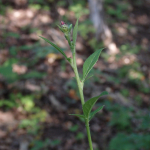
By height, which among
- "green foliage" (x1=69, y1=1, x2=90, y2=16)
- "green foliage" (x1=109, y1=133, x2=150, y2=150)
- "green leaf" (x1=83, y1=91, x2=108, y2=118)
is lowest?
"green foliage" (x1=109, y1=133, x2=150, y2=150)

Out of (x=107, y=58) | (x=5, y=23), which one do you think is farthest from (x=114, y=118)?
(x=5, y=23)

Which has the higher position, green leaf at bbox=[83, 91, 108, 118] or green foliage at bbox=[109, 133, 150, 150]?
green leaf at bbox=[83, 91, 108, 118]

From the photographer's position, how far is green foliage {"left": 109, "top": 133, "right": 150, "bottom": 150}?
6.27 ft

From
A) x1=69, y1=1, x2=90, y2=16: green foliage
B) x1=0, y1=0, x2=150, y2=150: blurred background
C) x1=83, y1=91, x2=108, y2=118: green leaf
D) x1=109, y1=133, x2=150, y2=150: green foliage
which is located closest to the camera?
x1=83, y1=91, x2=108, y2=118: green leaf

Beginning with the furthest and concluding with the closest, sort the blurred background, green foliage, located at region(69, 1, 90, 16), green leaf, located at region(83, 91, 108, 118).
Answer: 1. green foliage, located at region(69, 1, 90, 16)
2. the blurred background
3. green leaf, located at region(83, 91, 108, 118)

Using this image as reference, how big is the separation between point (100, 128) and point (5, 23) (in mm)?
4355

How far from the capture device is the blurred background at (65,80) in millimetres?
3012

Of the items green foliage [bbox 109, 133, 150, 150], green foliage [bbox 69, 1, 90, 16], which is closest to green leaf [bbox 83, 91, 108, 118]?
green foliage [bbox 109, 133, 150, 150]

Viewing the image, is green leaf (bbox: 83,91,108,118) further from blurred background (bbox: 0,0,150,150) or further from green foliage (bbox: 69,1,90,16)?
green foliage (bbox: 69,1,90,16)

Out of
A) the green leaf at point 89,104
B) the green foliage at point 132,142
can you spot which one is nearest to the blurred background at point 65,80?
the green foliage at point 132,142

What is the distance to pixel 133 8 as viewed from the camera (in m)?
9.30

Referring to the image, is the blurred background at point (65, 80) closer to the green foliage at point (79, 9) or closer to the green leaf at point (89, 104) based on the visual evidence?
the green foliage at point (79, 9)

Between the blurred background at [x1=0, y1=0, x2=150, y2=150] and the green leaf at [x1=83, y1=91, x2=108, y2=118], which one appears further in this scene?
the blurred background at [x1=0, y1=0, x2=150, y2=150]

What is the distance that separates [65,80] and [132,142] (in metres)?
2.50
